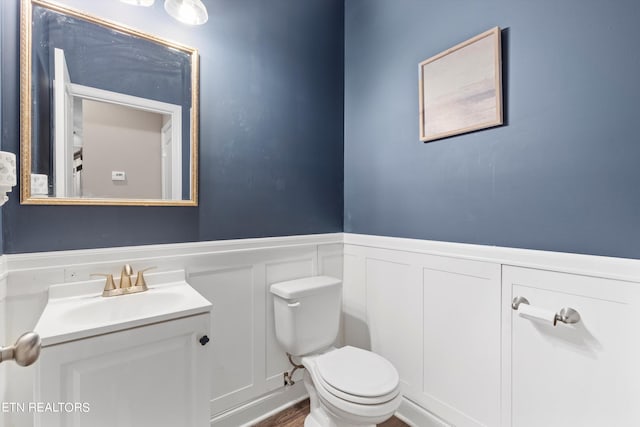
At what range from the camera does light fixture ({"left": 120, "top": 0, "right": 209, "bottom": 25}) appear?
1275mm

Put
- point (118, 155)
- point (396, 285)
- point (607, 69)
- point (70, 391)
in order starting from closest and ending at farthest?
point (70, 391)
point (607, 69)
point (118, 155)
point (396, 285)

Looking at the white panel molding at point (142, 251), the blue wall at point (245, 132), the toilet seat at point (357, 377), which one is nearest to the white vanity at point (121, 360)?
the white panel molding at point (142, 251)

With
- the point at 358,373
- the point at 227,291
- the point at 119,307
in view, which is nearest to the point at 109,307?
the point at 119,307

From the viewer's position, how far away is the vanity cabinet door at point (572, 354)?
0.98 metres

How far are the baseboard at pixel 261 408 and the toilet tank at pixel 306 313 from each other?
1.09 ft

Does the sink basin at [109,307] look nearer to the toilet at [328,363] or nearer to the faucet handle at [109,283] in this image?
the faucet handle at [109,283]

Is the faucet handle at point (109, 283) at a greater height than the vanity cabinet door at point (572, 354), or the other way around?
the faucet handle at point (109, 283)

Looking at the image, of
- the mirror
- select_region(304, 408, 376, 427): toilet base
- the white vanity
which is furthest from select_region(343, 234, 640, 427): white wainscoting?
the mirror

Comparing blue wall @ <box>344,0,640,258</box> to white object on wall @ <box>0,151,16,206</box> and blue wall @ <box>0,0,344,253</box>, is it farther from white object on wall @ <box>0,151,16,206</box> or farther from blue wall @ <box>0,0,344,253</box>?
white object on wall @ <box>0,151,16,206</box>

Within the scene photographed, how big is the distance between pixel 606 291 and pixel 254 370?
1599mm

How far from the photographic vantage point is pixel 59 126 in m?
1.18

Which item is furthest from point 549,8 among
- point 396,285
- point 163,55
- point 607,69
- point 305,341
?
point 305,341

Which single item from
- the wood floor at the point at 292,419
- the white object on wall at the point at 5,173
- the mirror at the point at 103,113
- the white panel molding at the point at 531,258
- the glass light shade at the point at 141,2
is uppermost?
the glass light shade at the point at 141,2

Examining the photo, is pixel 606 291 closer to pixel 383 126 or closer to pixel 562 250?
pixel 562 250
